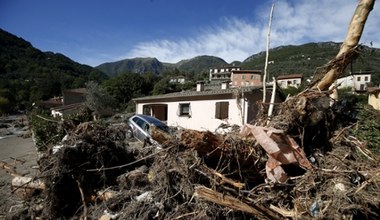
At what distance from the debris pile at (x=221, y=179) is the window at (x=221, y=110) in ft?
35.1

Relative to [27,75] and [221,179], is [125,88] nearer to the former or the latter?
[221,179]

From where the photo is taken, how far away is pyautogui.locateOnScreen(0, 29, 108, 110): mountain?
6462 centimetres

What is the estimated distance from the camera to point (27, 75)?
297 feet

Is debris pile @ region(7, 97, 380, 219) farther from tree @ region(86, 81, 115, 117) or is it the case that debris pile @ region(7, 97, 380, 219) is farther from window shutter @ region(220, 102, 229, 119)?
tree @ region(86, 81, 115, 117)

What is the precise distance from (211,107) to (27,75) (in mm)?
99813

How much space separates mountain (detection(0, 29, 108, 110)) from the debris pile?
63.1m

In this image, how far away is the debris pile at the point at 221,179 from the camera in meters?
3.24

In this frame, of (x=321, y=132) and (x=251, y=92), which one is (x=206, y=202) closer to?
(x=321, y=132)

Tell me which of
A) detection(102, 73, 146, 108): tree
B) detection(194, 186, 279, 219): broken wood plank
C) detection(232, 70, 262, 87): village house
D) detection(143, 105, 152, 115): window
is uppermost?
detection(232, 70, 262, 87): village house

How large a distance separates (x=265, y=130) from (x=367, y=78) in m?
61.3

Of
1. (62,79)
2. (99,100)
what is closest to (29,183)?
(99,100)

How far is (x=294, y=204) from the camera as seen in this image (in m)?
3.30

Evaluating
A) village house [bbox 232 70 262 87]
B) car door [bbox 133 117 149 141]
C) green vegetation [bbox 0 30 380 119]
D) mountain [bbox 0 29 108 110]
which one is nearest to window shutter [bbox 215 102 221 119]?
green vegetation [bbox 0 30 380 119]

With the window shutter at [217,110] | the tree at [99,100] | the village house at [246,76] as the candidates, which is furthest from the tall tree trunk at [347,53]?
the village house at [246,76]
